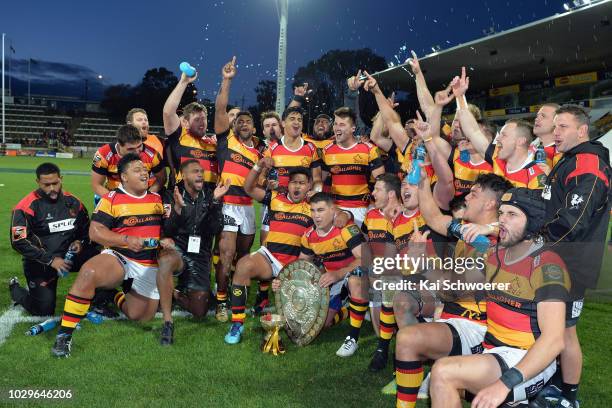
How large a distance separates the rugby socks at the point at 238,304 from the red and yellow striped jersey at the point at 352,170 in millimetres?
1744

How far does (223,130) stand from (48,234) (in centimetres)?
224

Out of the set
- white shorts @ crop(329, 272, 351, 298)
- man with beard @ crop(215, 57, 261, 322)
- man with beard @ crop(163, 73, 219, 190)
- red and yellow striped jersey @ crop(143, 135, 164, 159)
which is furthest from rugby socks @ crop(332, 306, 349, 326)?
red and yellow striped jersey @ crop(143, 135, 164, 159)

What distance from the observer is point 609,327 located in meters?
5.52

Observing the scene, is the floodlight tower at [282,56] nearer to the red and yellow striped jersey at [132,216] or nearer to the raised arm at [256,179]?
the raised arm at [256,179]

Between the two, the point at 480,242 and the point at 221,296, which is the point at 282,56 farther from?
the point at 480,242

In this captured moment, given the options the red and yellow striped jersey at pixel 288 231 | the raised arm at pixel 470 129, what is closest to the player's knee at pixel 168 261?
the red and yellow striped jersey at pixel 288 231

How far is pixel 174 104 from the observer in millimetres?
5938

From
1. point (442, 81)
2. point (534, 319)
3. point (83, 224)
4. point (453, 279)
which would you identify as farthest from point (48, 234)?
point (442, 81)

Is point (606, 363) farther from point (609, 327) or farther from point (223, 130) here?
point (223, 130)

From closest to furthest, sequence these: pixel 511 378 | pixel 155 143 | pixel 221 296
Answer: pixel 511 378
pixel 221 296
pixel 155 143

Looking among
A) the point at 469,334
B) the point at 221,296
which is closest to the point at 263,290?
the point at 221,296

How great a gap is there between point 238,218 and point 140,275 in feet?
4.81

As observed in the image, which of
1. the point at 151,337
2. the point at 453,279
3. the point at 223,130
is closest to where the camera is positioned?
the point at 453,279

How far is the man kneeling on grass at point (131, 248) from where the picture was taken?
484 centimetres
